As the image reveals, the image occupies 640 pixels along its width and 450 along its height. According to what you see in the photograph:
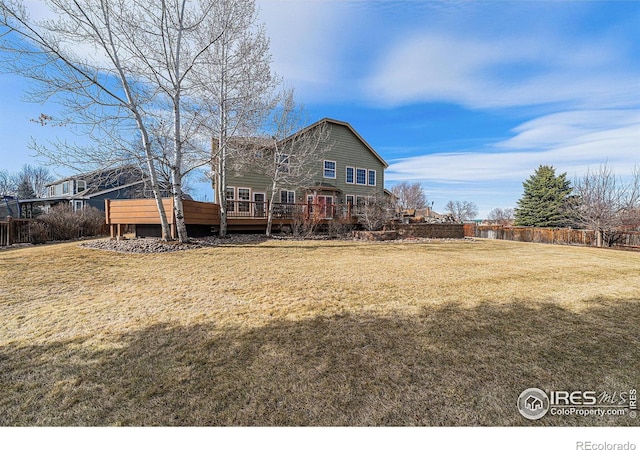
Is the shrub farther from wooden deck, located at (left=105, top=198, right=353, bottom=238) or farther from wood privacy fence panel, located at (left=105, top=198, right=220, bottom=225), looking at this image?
wood privacy fence panel, located at (left=105, top=198, right=220, bottom=225)

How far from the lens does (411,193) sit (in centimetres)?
4638

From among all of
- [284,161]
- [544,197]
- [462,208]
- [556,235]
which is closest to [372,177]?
[284,161]

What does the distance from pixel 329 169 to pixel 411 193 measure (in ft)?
103

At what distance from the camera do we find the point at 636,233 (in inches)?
551

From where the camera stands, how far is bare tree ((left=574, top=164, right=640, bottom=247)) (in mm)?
14742

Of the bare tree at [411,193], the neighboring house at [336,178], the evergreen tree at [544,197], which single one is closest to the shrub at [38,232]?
the neighboring house at [336,178]

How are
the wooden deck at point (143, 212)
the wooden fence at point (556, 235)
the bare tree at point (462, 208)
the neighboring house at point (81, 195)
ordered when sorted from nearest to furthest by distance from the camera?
the wooden deck at point (143, 212), the wooden fence at point (556, 235), the neighboring house at point (81, 195), the bare tree at point (462, 208)

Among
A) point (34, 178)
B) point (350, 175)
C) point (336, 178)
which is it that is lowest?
point (336, 178)

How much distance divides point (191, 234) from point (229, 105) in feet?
18.3

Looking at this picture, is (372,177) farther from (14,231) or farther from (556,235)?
(14,231)

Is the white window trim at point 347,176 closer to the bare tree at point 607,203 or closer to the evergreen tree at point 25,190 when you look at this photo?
the bare tree at point 607,203

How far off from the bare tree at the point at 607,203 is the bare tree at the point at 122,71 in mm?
21448

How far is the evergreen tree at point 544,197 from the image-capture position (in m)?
26.3

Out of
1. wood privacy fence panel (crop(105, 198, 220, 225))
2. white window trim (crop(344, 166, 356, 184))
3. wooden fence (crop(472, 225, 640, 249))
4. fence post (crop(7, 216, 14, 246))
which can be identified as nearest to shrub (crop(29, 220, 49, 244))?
fence post (crop(7, 216, 14, 246))
